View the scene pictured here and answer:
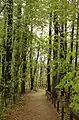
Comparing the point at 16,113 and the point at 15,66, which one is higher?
the point at 15,66

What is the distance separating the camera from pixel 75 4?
8773mm

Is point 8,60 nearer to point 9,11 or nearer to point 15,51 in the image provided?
point 15,51

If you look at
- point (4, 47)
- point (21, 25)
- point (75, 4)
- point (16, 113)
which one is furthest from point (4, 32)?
point (75, 4)

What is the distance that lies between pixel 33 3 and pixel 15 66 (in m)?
5.84

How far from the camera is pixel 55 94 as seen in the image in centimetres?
2294

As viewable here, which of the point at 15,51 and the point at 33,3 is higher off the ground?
the point at 33,3

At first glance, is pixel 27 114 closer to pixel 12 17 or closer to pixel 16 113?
pixel 16 113

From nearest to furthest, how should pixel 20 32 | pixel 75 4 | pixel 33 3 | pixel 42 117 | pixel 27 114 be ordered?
pixel 75 4
pixel 42 117
pixel 27 114
pixel 33 3
pixel 20 32

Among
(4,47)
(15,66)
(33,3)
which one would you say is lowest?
(15,66)

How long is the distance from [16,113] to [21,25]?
259 inches

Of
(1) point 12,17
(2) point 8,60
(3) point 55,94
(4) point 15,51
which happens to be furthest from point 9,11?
(3) point 55,94

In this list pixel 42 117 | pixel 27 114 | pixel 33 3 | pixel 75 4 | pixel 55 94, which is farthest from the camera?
pixel 55 94

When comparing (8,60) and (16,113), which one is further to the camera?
(8,60)

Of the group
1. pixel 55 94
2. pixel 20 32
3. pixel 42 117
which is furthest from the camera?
pixel 55 94
